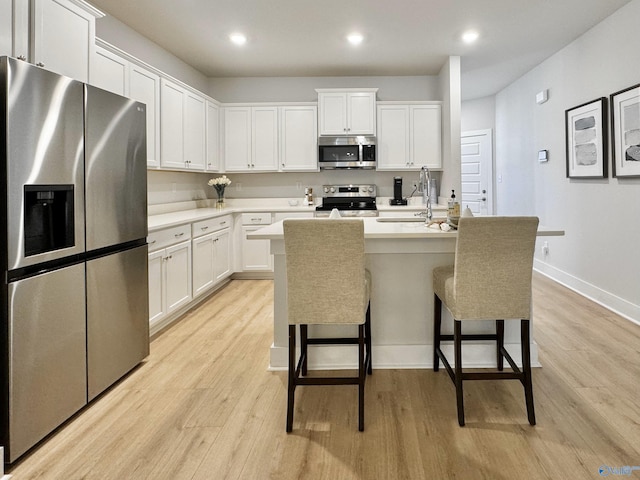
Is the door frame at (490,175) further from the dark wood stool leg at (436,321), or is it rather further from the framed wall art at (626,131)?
the dark wood stool leg at (436,321)

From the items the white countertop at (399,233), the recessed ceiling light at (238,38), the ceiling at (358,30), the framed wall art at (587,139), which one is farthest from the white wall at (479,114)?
the white countertop at (399,233)

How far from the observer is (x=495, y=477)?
5.65 feet

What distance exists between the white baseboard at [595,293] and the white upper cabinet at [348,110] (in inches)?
110

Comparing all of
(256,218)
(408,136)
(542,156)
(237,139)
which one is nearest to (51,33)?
(256,218)

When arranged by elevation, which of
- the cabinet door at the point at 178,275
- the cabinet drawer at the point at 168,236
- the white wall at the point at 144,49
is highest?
the white wall at the point at 144,49

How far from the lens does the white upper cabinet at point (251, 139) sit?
5.77 metres

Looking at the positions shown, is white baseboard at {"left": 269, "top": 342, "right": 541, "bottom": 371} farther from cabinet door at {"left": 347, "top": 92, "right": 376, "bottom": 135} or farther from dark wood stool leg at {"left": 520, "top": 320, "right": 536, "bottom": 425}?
cabinet door at {"left": 347, "top": 92, "right": 376, "bottom": 135}

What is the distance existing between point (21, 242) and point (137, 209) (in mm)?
946

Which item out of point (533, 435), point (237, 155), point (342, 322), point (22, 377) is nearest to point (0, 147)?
point (22, 377)

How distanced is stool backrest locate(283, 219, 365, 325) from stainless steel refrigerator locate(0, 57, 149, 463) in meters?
1.07

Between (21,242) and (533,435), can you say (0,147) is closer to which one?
(21,242)

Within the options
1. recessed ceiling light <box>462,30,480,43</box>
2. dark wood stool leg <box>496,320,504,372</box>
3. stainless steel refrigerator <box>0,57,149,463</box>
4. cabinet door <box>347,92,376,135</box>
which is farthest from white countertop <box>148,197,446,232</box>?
dark wood stool leg <box>496,320,504,372</box>

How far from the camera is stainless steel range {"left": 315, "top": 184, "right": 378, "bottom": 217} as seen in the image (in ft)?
18.7

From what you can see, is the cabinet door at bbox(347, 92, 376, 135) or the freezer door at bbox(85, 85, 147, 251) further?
the cabinet door at bbox(347, 92, 376, 135)
